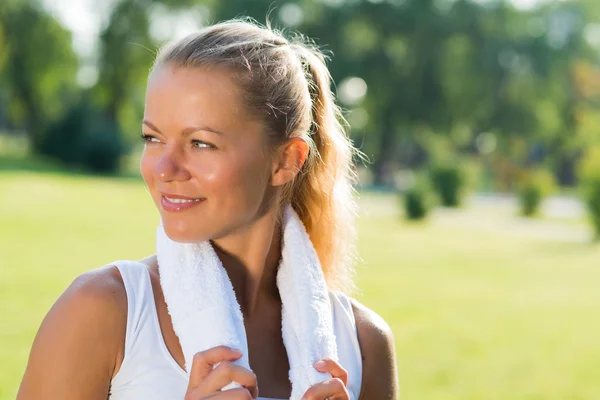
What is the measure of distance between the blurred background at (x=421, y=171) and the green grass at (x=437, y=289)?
4 centimetres

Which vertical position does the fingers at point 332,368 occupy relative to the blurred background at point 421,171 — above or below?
above

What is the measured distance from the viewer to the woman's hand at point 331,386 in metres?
2.00

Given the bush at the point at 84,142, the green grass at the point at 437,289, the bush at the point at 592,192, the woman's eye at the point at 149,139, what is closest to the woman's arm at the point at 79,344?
the woman's eye at the point at 149,139

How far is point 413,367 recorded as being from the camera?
318 inches

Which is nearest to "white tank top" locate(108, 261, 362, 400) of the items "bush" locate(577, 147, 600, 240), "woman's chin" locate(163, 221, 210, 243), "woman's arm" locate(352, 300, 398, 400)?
"woman's chin" locate(163, 221, 210, 243)

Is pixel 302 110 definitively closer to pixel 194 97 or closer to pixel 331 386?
pixel 194 97

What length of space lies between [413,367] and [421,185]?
16223mm

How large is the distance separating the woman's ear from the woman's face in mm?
158

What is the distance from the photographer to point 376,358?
234 centimetres

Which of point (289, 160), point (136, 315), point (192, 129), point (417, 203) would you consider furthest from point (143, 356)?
point (417, 203)

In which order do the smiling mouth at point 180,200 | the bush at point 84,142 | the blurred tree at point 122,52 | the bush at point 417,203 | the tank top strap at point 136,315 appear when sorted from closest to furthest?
the tank top strap at point 136,315 → the smiling mouth at point 180,200 → the bush at point 417,203 → the bush at point 84,142 → the blurred tree at point 122,52

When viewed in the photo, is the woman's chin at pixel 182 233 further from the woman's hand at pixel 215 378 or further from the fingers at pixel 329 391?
the fingers at pixel 329 391

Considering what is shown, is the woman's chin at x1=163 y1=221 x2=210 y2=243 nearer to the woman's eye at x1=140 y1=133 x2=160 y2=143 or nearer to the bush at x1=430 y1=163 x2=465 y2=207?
the woman's eye at x1=140 y1=133 x2=160 y2=143

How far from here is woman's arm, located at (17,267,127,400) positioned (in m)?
1.82
